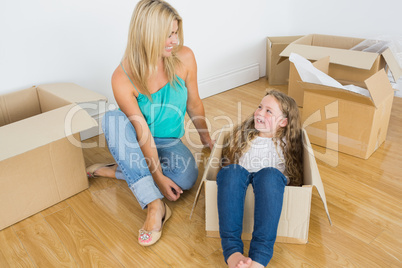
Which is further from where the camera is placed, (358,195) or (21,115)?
(21,115)

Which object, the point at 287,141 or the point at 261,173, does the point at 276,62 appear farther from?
the point at 261,173

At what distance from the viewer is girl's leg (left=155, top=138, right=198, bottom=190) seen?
138cm

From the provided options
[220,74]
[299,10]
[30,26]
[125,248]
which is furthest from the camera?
[299,10]

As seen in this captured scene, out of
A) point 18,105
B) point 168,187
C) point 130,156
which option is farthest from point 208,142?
point 18,105

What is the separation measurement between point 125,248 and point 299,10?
201 centimetres

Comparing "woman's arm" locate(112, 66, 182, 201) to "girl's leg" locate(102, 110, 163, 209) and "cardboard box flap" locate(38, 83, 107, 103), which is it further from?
"cardboard box flap" locate(38, 83, 107, 103)

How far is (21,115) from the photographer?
1589 millimetres

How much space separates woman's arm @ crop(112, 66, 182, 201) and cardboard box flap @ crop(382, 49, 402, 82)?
1232mm

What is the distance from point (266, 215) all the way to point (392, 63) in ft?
4.09

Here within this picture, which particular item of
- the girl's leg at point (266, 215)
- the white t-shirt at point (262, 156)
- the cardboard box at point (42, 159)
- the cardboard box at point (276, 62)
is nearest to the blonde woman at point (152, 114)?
the cardboard box at point (42, 159)

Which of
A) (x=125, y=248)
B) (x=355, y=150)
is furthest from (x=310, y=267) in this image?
(x=355, y=150)

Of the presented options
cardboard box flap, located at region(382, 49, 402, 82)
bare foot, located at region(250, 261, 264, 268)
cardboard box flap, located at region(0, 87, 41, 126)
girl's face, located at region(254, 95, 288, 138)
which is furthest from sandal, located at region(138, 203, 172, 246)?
cardboard box flap, located at region(382, 49, 402, 82)

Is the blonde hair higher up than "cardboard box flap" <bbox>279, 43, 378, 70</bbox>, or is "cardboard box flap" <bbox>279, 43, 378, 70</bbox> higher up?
the blonde hair

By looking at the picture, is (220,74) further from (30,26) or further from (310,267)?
(310,267)
